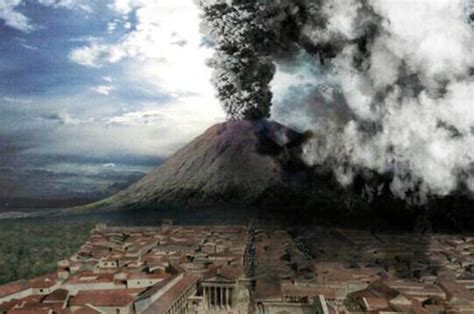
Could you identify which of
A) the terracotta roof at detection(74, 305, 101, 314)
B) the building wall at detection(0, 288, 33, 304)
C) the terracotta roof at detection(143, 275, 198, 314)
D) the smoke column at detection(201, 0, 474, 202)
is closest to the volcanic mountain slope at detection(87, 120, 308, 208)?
the smoke column at detection(201, 0, 474, 202)

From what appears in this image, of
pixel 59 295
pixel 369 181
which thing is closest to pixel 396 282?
pixel 369 181

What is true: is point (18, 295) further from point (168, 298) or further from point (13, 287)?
point (168, 298)

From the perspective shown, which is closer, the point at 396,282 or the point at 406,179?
the point at 406,179

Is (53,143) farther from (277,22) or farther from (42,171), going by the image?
(277,22)

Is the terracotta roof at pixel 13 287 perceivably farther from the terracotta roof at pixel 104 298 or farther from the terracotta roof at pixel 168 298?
the terracotta roof at pixel 168 298

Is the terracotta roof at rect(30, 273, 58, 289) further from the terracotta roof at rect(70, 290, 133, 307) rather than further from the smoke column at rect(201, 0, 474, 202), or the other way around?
the smoke column at rect(201, 0, 474, 202)

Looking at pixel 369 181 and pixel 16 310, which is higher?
pixel 369 181
